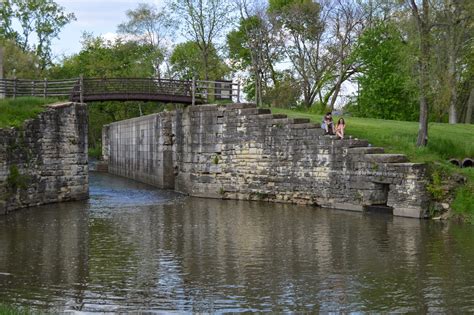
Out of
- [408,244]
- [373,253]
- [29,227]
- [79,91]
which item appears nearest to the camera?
[373,253]

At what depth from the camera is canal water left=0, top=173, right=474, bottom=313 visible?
980cm

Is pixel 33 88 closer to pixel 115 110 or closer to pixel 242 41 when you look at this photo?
pixel 242 41

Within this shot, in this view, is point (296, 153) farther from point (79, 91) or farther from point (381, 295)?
point (381, 295)

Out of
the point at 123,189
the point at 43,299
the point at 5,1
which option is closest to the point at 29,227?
the point at 43,299

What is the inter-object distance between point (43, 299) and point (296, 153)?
15487mm

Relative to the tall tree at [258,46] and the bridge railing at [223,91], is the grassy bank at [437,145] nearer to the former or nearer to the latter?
the bridge railing at [223,91]

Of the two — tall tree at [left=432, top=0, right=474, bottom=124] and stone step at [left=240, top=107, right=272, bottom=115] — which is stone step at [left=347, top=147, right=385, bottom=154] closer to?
tall tree at [left=432, top=0, right=474, bottom=124]

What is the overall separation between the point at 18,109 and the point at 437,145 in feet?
48.5

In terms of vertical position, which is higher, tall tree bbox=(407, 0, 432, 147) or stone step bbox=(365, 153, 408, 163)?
tall tree bbox=(407, 0, 432, 147)

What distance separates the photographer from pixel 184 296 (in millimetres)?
10125

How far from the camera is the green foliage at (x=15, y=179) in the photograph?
22172 mm

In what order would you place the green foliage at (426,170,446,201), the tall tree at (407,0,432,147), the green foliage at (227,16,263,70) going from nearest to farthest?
the green foliage at (426,170,446,201)
the tall tree at (407,0,432,147)
the green foliage at (227,16,263,70)

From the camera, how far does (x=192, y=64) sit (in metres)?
59.8

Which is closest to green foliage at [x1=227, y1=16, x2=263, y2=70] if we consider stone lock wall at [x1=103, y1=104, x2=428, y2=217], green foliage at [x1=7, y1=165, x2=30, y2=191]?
stone lock wall at [x1=103, y1=104, x2=428, y2=217]
